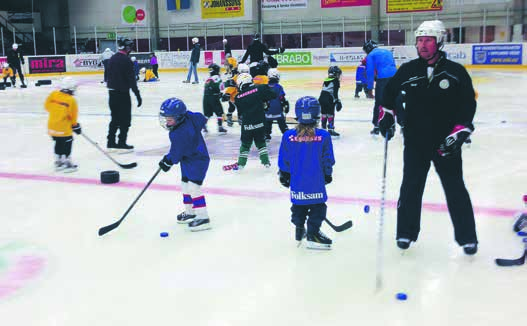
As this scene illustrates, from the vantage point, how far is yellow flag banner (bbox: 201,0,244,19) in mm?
31344

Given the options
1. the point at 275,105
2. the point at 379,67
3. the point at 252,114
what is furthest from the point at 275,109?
the point at 379,67

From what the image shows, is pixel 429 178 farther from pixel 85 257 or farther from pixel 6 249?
pixel 6 249

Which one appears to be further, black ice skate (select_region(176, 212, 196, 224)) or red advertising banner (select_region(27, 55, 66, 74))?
red advertising banner (select_region(27, 55, 66, 74))

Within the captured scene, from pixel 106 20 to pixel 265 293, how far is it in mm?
33375

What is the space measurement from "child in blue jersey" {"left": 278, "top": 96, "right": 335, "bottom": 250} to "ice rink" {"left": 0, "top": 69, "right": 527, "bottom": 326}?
363 mm

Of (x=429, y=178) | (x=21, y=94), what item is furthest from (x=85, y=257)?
(x=21, y=94)

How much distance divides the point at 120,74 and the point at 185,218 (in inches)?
149

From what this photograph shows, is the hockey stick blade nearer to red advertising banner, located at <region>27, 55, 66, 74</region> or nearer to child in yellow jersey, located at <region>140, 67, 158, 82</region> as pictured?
child in yellow jersey, located at <region>140, 67, 158, 82</region>

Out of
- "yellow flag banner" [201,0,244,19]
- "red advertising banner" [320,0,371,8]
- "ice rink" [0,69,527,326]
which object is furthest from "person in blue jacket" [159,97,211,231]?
"yellow flag banner" [201,0,244,19]

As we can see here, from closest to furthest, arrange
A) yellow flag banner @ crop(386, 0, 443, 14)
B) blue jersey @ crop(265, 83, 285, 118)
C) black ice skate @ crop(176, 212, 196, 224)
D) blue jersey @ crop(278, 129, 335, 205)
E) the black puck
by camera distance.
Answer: blue jersey @ crop(278, 129, 335, 205)
black ice skate @ crop(176, 212, 196, 224)
the black puck
blue jersey @ crop(265, 83, 285, 118)
yellow flag banner @ crop(386, 0, 443, 14)

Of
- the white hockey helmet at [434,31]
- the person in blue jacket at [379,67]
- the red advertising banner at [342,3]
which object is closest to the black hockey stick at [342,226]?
the white hockey helmet at [434,31]

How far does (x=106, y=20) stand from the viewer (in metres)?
34.2

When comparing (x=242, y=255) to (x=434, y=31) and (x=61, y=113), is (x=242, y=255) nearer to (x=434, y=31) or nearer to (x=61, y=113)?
(x=434, y=31)

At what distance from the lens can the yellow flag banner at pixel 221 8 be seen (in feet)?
103
